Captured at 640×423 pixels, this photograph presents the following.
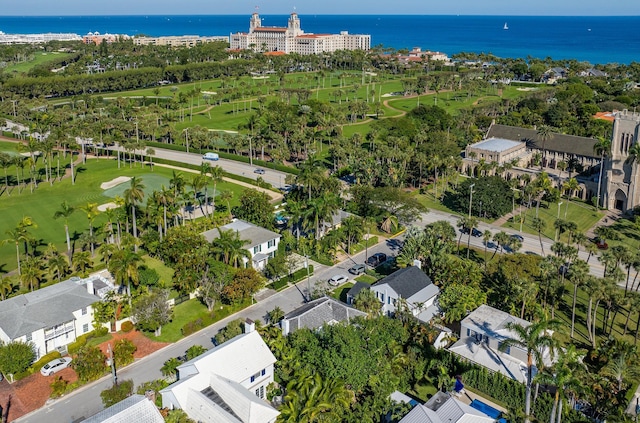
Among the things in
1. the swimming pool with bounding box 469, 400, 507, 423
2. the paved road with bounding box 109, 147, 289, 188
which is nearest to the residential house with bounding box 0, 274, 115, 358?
the swimming pool with bounding box 469, 400, 507, 423

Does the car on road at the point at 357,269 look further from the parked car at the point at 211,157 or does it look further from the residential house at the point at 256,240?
the parked car at the point at 211,157

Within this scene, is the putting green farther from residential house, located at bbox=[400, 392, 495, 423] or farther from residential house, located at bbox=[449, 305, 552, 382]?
residential house, located at bbox=[400, 392, 495, 423]

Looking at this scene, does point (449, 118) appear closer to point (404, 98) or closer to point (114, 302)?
point (404, 98)

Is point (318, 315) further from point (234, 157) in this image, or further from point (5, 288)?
point (234, 157)

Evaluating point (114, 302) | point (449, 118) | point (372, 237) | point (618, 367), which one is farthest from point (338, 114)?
point (618, 367)

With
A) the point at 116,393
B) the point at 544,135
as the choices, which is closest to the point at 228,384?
the point at 116,393
